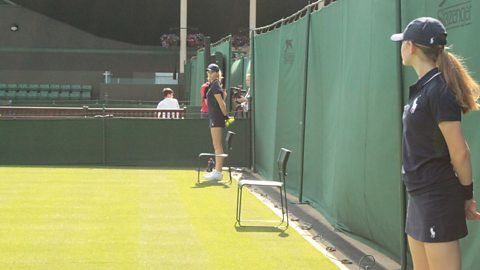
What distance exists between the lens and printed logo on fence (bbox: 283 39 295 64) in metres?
9.75

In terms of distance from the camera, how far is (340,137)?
7023 mm

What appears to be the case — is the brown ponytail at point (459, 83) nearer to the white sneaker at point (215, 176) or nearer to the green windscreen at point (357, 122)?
the green windscreen at point (357, 122)

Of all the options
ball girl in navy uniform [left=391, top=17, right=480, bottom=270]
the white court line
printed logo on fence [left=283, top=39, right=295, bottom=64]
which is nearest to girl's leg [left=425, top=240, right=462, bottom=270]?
ball girl in navy uniform [left=391, top=17, right=480, bottom=270]

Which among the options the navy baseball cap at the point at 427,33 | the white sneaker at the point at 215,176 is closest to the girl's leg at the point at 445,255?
the navy baseball cap at the point at 427,33

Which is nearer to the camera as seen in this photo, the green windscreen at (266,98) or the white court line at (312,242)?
the white court line at (312,242)

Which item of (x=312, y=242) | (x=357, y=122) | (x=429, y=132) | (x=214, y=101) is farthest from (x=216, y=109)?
(x=429, y=132)

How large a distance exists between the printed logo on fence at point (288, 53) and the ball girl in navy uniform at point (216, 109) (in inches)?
46.6

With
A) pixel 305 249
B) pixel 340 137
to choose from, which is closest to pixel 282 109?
pixel 340 137

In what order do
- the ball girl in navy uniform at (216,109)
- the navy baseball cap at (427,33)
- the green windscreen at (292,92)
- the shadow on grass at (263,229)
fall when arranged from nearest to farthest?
1. the navy baseball cap at (427,33)
2. the shadow on grass at (263,229)
3. the green windscreen at (292,92)
4. the ball girl in navy uniform at (216,109)

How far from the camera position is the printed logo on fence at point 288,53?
9.75 meters

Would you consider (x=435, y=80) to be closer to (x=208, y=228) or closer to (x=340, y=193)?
(x=340, y=193)

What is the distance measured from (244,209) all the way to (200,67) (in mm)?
12089

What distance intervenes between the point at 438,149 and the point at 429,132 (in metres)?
0.09

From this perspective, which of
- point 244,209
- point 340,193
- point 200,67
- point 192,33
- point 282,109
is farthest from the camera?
point 192,33
